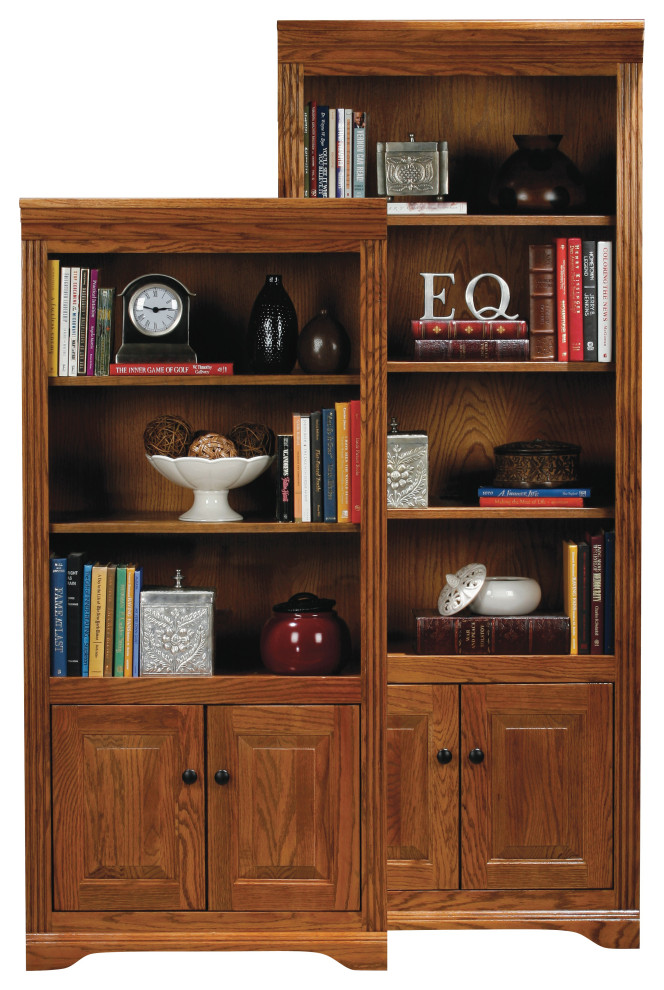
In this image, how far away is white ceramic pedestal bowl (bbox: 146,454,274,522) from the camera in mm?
3266

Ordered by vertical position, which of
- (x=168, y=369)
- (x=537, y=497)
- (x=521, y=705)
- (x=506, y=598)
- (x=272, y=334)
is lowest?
(x=521, y=705)

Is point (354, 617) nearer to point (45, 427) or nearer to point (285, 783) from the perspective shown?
point (285, 783)

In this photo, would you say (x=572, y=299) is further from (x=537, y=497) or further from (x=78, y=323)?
(x=78, y=323)

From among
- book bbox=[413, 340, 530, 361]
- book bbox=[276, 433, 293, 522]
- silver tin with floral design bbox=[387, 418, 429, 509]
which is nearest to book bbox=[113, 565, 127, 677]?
book bbox=[276, 433, 293, 522]

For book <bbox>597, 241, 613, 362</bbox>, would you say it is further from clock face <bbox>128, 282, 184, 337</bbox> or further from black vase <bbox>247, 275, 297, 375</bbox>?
clock face <bbox>128, 282, 184, 337</bbox>

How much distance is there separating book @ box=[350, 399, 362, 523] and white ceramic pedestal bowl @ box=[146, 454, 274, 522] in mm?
292

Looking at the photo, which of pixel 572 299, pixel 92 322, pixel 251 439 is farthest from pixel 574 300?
pixel 92 322

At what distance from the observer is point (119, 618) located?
10.6 ft

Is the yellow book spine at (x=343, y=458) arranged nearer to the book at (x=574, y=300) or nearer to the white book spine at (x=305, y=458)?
the white book spine at (x=305, y=458)

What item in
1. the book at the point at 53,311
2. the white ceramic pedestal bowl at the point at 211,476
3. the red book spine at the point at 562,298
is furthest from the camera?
the red book spine at the point at 562,298

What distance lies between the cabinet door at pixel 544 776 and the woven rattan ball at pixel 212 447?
99 cm

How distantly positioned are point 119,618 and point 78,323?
838 millimetres

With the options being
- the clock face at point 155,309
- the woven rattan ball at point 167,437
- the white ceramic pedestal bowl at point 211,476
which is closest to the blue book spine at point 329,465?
the white ceramic pedestal bowl at point 211,476

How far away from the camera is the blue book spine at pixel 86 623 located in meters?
3.20
